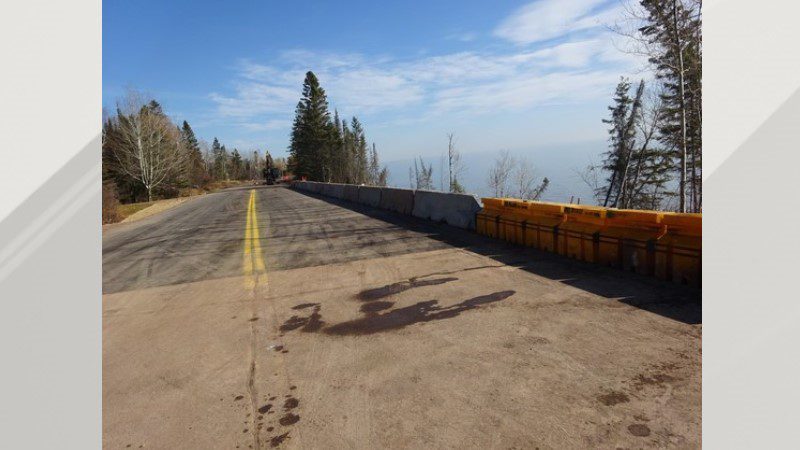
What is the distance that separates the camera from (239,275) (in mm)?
A: 6836

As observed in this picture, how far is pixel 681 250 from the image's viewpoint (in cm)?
525

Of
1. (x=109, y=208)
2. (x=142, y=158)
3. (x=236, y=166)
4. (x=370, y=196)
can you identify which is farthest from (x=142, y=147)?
(x=236, y=166)

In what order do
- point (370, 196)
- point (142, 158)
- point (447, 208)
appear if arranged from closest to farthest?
point (447, 208) < point (370, 196) < point (142, 158)

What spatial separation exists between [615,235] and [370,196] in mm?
14222

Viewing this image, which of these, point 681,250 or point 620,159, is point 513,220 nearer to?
point 681,250

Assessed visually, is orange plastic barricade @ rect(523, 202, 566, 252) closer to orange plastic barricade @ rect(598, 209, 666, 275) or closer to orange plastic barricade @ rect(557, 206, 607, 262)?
orange plastic barricade @ rect(557, 206, 607, 262)

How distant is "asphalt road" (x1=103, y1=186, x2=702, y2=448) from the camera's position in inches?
104

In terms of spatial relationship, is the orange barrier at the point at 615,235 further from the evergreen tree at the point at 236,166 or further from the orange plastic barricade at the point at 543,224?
the evergreen tree at the point at 236,166

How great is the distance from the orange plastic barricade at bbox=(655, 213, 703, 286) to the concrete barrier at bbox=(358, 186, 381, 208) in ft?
44.0

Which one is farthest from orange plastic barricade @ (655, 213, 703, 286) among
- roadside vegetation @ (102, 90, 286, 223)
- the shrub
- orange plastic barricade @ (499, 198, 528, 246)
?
roadside vegetation @ (102, 90, 286, 223)

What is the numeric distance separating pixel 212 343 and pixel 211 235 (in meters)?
8.43

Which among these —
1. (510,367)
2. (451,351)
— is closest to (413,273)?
(451,351)

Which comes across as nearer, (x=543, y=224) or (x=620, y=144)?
(x=543, y=224)
